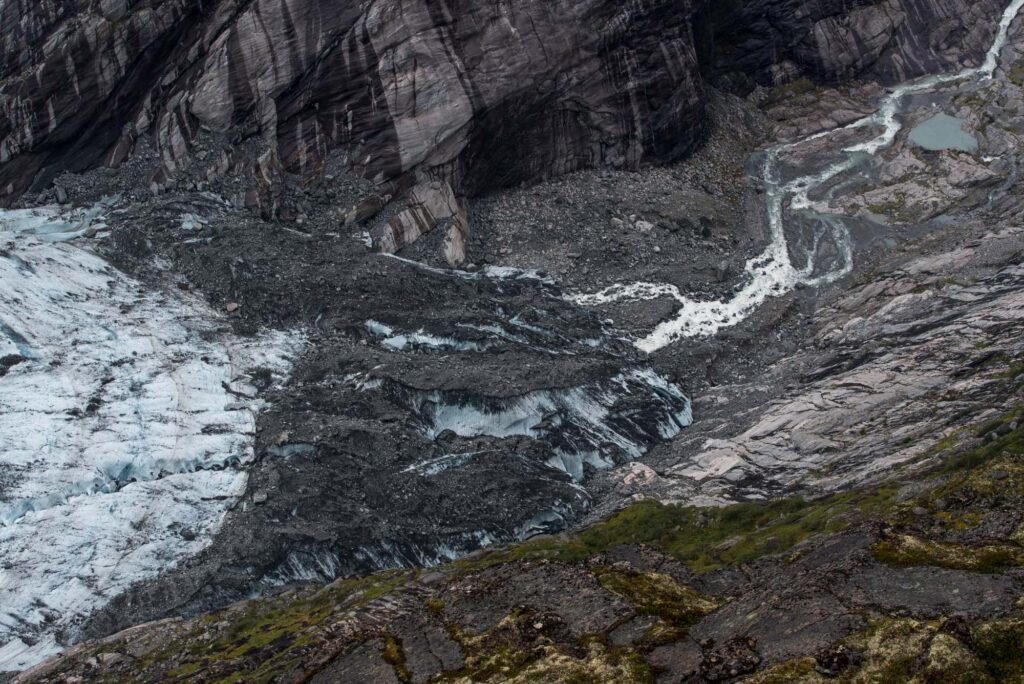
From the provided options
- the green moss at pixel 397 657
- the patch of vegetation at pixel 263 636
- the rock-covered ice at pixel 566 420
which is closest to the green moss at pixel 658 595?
the green moss at pixel 397 657

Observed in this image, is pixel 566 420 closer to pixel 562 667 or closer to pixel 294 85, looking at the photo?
pixel 562 667

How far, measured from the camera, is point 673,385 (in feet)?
188

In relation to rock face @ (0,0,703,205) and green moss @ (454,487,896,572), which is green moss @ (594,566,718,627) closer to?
green moss @ (454,487,896,572)

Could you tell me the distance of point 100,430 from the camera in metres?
46.6

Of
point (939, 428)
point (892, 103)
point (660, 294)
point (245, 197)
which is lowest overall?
point (939, 428)

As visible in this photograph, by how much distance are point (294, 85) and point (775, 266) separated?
4113 centimetres

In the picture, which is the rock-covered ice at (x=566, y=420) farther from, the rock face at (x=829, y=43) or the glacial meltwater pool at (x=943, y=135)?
the rock face at (x=829, y=43)

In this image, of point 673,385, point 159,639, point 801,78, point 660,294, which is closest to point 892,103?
point 801,78

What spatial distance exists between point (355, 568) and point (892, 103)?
255 feet

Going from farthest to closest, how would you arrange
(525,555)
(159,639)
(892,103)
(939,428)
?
(892,103) → (939,428) → (525,555) → (159,639)

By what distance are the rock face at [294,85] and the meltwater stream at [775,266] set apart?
712 inches

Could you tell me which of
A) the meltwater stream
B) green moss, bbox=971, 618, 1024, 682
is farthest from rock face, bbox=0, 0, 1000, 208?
green moss, bbox=971, 618, 1024, 682

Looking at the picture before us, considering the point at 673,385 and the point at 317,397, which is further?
the point at 673,385

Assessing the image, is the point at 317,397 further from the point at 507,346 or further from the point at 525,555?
the point at 525,555
